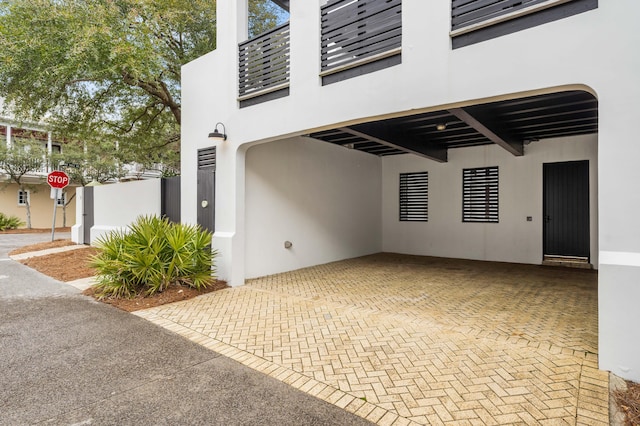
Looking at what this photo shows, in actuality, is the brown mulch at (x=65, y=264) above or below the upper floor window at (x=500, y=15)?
below

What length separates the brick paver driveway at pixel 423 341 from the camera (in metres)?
2.71

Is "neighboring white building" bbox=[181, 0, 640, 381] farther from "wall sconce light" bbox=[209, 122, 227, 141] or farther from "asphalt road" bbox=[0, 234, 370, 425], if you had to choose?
"asphalt road" bbox=[0, 234, 370, 425]

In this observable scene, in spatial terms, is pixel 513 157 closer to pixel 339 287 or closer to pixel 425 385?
pixel 339 287

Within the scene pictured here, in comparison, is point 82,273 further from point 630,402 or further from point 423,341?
point 630,402

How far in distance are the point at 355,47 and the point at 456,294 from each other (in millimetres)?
4412

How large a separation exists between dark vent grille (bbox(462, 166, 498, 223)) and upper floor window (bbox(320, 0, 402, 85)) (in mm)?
6232

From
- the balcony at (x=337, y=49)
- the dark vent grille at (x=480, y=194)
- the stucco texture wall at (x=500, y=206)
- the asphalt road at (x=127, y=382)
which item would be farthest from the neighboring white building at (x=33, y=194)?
the dark vent grille at (x=480, y=194)

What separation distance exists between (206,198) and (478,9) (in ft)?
18.4

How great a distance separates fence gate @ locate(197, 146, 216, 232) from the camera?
6.89 meters

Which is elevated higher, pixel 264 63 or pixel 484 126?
pixel 264 63

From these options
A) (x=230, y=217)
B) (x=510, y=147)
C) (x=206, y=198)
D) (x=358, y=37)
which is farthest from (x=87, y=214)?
(x=510, y=147)

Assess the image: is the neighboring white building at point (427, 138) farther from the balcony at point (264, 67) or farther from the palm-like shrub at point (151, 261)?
the palm-like shrub at point (151, 261)

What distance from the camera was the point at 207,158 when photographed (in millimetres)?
7082

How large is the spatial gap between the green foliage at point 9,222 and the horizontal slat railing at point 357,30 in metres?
21.1
